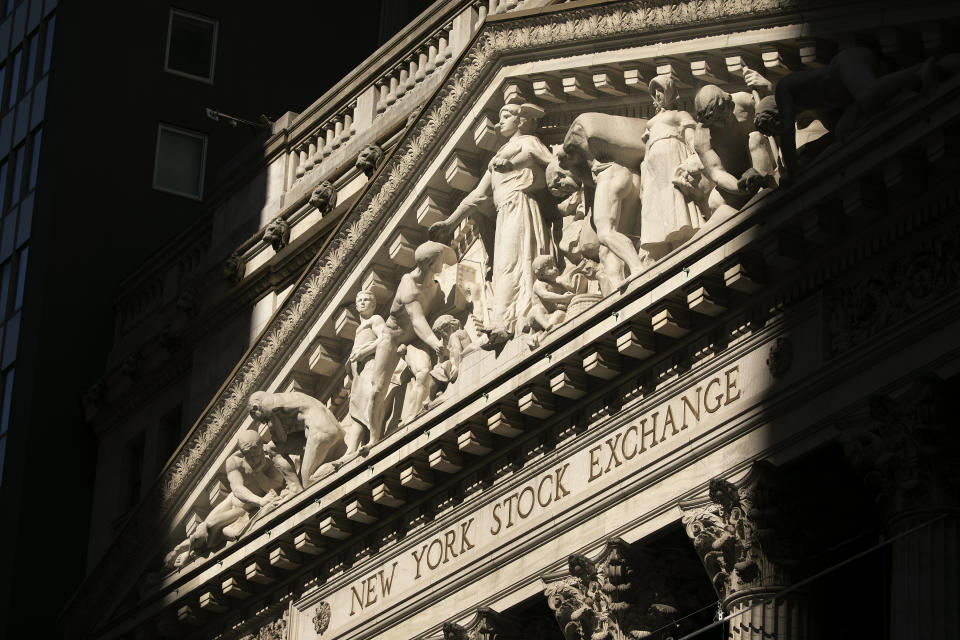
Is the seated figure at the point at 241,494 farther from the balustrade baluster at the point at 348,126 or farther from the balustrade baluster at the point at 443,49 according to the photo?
the balustrade baluster at the point at 443,49

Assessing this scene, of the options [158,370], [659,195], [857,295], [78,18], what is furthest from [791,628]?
[78,18]

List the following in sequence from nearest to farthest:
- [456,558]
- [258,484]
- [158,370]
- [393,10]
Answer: [456,558] < [258,484] < [158,370] < [393,10]

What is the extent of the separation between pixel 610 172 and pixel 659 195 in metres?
1.08

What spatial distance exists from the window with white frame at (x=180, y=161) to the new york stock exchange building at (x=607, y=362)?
10543mm

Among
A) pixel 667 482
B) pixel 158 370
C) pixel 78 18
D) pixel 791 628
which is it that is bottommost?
pixel 791 628

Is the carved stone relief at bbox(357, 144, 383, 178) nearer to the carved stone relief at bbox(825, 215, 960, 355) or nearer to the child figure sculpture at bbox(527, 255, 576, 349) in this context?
the child figure sculpture at bbox(527, 255, 576, 349)

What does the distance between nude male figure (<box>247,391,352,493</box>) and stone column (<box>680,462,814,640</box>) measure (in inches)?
345

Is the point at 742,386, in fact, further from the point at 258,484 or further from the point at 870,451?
the point at 258,484

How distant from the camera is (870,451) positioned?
25.3 m

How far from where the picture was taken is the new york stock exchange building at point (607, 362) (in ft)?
85.1

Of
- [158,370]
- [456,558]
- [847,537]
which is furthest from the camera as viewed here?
[158,370]

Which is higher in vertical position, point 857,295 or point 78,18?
point 78,18

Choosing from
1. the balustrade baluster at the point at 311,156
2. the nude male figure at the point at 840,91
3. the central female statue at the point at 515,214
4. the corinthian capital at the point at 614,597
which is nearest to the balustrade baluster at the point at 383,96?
the balustrade baluster at the point at 311,156

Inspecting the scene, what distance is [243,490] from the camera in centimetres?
3647
